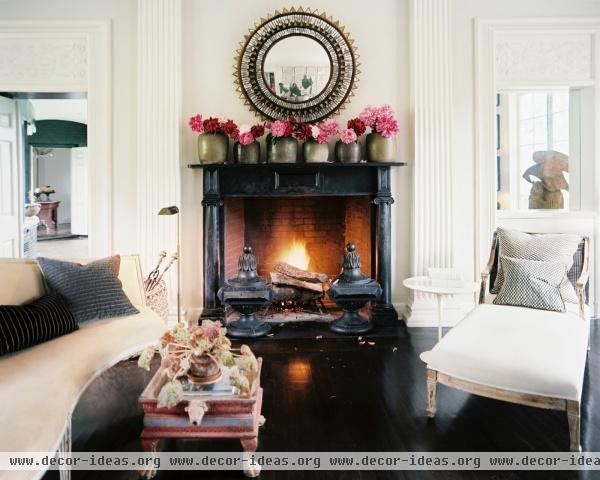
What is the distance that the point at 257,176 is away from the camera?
14.7 feet

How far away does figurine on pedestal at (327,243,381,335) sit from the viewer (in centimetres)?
A: 432

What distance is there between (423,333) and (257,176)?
1977mm

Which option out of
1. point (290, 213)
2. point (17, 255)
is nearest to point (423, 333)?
point (290, 213)

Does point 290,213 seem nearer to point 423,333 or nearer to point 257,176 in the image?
point 257,176

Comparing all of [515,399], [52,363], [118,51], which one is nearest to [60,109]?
[118,51]

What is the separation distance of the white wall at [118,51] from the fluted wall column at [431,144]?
251 centimetres

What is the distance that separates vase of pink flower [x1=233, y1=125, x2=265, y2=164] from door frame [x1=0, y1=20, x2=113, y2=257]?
1159 millimetres

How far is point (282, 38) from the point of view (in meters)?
4.55

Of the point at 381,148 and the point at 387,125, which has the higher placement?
the point at 387,125

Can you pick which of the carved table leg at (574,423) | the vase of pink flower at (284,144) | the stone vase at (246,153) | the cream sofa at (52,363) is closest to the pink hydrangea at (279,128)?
the vase of pink flower at (284,144)

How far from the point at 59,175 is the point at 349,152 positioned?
38.4 feet

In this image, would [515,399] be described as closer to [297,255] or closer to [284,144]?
[284,144]

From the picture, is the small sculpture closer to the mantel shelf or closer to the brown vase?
the mantel shelf

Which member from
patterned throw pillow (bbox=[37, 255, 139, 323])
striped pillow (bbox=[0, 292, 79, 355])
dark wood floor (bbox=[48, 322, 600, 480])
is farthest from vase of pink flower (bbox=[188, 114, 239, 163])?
striped pillow (bbox=[0, 292, 79, 355])
